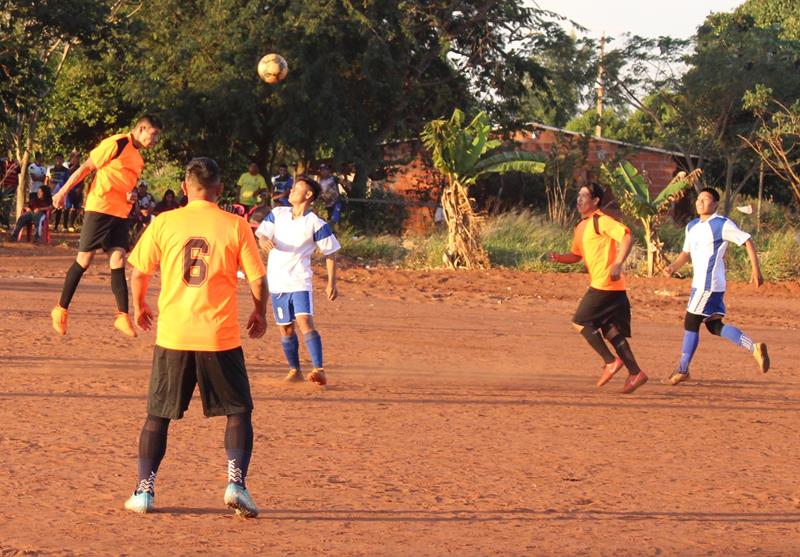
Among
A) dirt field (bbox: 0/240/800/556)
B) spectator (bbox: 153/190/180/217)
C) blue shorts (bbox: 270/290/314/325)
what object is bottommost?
dirt field (bbox: 0/240/800/556)

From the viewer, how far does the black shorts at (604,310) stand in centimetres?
1052

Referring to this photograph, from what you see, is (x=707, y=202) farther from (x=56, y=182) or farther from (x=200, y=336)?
(x=56, y=182)

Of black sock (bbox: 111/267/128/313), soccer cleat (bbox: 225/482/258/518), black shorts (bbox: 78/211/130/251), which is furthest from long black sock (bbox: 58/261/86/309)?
soccer cleat (bbox: 225/482/258/518)

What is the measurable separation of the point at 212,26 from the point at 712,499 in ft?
77.8

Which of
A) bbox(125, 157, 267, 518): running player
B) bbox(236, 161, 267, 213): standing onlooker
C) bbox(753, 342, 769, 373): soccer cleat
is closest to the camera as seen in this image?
bbox(125, 157, 267, 518): running player

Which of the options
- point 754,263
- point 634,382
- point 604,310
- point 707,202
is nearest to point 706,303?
→ point 754,263

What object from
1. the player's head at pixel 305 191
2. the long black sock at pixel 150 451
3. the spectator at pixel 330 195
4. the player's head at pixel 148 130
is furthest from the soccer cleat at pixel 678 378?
the spectator at pixel 330 195

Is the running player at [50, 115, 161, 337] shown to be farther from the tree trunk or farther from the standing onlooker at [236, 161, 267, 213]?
the standing onlooker at [236, 161, 267, 213]

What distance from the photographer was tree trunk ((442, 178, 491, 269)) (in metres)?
22.7

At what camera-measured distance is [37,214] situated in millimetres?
23875

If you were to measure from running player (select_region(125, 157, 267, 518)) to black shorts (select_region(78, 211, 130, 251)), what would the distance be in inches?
179

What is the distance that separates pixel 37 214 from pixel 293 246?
15286 mm

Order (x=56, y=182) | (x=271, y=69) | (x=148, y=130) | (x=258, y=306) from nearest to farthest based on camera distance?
(x=258, y=306), (x=148, y=130), (x=271, y=69), (x=56, y=182)

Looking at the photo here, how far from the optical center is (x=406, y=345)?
13047mm
